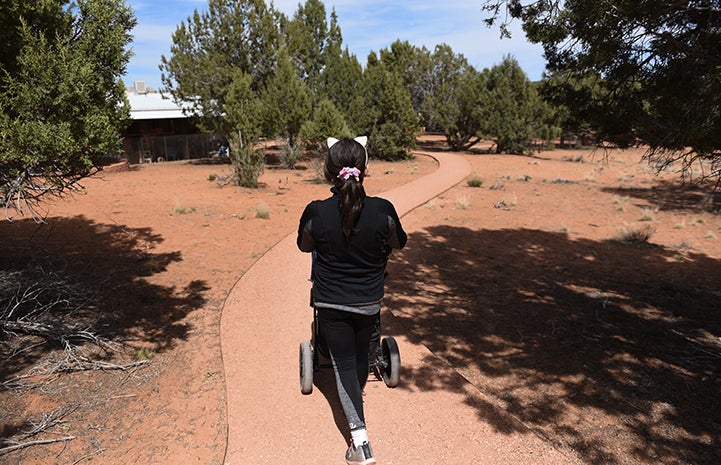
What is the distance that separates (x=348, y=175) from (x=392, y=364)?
1.93 meters

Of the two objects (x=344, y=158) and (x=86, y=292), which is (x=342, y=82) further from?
(x=344, y=158)

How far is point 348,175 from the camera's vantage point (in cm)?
281

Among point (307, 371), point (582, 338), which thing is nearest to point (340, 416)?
point (307, 371)

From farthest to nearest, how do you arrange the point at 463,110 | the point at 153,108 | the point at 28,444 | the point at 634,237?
the point at 463,110, the point at 153,108, the point at 634,237, the point at 28,444

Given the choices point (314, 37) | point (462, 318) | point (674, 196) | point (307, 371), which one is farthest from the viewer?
point (314, 37)

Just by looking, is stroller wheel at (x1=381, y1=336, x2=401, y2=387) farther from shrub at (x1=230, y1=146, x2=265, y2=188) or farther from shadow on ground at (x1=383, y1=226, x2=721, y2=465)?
shrub at (x1=230, y1=146, x2=265, y2=188)

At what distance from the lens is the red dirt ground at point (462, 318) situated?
3.86 m

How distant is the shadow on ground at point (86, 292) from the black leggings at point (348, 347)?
9.81ft

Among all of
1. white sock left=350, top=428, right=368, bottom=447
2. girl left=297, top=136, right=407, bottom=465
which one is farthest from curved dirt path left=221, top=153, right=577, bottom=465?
girl left=297, top=136, right=407, bottom=465

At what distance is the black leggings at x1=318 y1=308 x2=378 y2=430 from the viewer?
3109 millimetres

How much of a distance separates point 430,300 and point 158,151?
26.3 m

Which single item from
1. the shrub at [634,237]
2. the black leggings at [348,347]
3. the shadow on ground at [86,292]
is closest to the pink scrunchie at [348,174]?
the black leggings at [348,347]

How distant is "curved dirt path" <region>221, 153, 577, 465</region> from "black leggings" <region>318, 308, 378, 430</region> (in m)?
0.56

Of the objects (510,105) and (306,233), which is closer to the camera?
(306,233)
